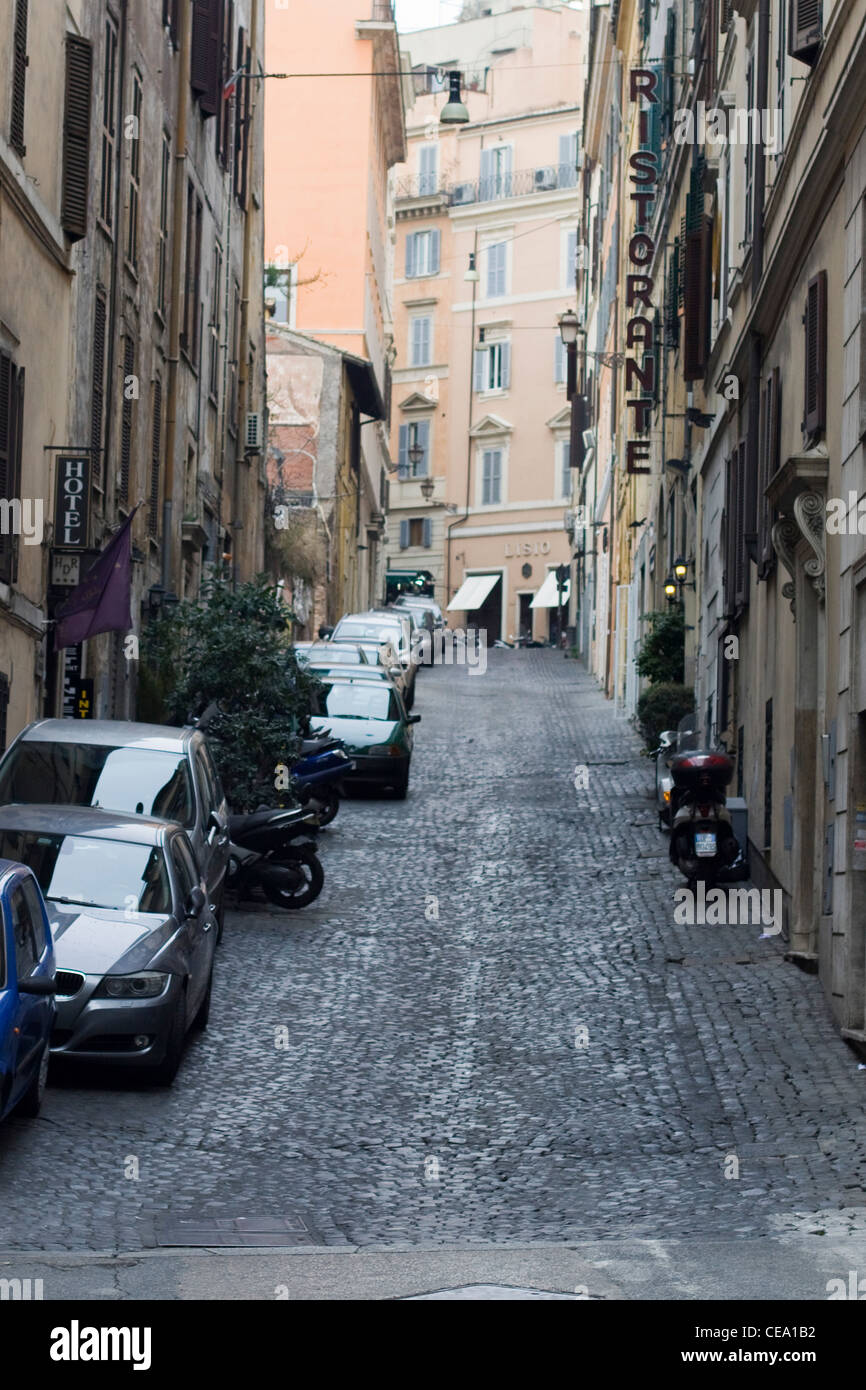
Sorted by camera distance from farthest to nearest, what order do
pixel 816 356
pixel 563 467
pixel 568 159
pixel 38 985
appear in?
pixel 568 159 < pixel 563 467 < pixel 816 356 < pixel 38 985

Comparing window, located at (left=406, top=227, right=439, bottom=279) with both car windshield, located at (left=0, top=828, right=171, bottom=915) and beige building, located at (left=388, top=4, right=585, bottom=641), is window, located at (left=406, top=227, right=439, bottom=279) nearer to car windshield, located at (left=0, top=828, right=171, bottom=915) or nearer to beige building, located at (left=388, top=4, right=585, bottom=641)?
beige building, located at (left=388, top=4, right=585, bottom=641)

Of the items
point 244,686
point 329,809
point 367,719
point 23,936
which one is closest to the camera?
point 23,936

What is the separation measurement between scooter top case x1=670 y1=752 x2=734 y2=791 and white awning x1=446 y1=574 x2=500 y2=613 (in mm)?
55385

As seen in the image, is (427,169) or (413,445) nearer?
(413,445)

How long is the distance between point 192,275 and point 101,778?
16.4 metres

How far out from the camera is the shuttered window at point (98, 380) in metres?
21.9

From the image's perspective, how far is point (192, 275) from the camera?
29562mm

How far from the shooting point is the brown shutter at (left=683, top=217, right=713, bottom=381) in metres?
23.9

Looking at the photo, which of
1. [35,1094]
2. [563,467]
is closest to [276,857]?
[35,1094]

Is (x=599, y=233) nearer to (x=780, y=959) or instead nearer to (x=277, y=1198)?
(x=780, y=959)

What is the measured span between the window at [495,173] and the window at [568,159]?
1.96 m

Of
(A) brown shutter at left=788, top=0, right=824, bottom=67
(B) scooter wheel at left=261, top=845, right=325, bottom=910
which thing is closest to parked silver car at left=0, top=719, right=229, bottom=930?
(B) scooter wheel at left=261, top=845, right=325, bottom=910

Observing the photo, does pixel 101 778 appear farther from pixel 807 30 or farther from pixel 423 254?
pixel 423 254

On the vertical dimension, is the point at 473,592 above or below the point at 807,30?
below
